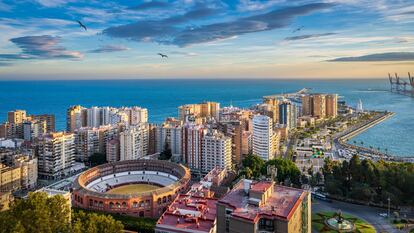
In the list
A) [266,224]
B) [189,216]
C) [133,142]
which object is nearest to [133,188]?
[133,142]

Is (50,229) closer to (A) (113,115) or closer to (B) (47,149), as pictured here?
(B) (47,149)

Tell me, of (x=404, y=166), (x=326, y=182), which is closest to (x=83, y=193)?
(x=326, y=182)

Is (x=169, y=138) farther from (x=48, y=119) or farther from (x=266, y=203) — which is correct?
(x=266, y=203)

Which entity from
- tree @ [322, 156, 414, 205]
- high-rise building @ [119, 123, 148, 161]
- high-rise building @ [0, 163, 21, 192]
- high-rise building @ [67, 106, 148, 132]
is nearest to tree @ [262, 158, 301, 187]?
tree @ [322, 156, 414, 205]

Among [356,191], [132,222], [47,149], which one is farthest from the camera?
[47,149]

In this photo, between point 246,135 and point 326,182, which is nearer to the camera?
point 326,182
